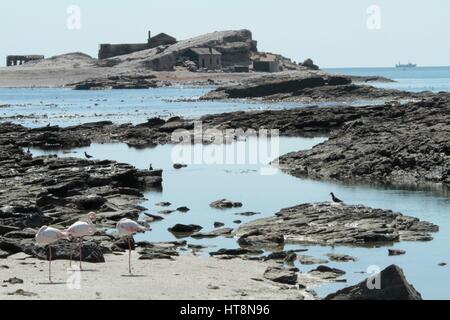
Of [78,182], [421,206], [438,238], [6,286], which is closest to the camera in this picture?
[6,286]

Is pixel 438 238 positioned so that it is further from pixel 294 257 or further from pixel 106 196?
pixel 106 196

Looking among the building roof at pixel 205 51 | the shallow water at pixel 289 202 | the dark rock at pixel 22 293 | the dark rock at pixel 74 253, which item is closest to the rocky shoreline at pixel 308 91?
the building roof at pixel 205 51

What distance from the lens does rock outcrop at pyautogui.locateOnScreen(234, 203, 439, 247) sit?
1015 inches

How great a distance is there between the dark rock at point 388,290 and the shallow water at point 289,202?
8.09 feet

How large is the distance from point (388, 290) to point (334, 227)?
10681 millimetres

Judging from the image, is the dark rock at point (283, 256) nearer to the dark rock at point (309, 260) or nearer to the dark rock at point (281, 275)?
the dark rock at point (309, 260)

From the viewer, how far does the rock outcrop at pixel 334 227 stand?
25781mm

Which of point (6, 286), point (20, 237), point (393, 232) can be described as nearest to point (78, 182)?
point (20, 237)

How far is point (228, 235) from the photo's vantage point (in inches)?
1065

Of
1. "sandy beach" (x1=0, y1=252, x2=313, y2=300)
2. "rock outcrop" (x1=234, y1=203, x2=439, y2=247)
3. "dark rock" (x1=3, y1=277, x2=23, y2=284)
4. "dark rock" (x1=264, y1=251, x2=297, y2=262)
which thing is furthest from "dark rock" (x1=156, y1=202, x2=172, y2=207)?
"dark rock" (x1=3, y1=277, x2=23, y2=284)

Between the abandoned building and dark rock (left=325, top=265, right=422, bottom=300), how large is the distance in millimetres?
179308

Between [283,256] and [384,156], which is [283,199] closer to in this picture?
[384,156]

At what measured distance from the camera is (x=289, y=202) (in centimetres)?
3403

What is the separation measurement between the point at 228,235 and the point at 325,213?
3233 millimetres
